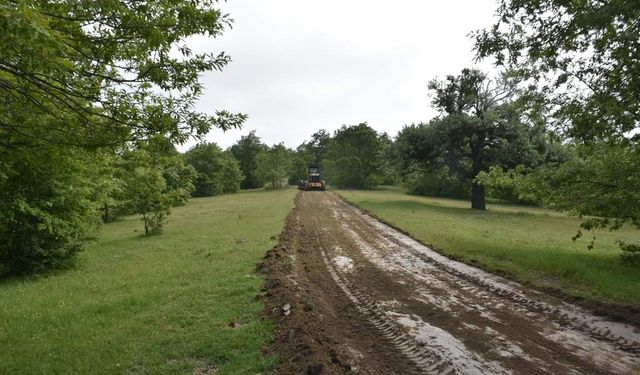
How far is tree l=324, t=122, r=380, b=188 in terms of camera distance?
6812 centimetres

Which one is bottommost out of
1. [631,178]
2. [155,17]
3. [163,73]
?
[631,178]

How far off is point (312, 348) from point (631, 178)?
857cm

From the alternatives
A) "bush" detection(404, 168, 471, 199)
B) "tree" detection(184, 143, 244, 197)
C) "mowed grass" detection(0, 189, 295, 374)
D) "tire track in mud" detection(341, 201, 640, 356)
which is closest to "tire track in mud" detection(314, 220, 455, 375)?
"mowed grass" detection(0, 189, 295, 374)

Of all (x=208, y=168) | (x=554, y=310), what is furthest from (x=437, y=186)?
(x=554, y=310)

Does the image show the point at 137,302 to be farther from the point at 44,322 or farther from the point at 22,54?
the point at 22,54

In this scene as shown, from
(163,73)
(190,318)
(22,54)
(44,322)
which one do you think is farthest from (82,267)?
(22,54)

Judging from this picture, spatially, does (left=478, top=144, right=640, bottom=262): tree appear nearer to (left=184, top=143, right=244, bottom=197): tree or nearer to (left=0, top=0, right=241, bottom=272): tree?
(left=0, top=0, right=241, bottom=272): tree

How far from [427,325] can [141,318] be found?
4780mm

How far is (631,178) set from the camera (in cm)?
941

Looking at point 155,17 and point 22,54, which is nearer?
point 22,54

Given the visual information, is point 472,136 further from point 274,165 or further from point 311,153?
point 311,153

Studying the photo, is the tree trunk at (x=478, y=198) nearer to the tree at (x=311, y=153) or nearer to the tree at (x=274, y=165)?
the tree at (x=274, y=165)

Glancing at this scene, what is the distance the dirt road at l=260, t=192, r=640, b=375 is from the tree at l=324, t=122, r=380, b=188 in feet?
188

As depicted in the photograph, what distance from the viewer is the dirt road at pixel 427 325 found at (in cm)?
502
